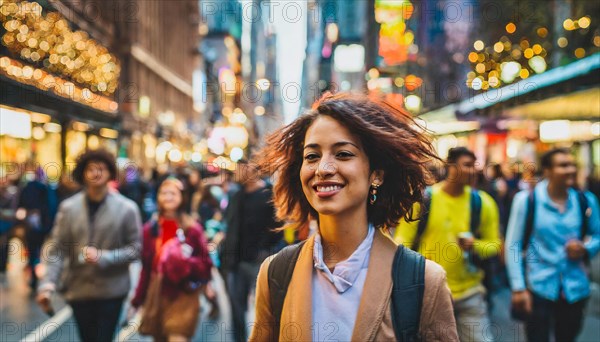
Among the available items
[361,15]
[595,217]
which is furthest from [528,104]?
[361,15]

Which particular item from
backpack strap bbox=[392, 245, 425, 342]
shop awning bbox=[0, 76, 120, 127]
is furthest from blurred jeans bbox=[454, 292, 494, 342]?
shop awning bbox=[0, 76, 120, 127]

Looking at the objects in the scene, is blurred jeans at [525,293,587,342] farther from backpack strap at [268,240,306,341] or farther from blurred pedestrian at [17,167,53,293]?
blurred pedestrian at [17,167,53,293]

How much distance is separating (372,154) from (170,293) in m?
3.60

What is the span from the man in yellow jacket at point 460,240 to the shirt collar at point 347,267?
8.15 ft

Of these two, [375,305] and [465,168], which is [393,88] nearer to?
[465,168]

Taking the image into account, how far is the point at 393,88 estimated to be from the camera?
155 ft

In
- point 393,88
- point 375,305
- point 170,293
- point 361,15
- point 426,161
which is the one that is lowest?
point 170,293

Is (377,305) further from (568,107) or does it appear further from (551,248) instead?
(568,107)

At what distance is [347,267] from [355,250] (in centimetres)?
10

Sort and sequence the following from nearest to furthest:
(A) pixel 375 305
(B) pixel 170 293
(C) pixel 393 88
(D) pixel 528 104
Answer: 1. (A) pixel 375 305
2. (B) pixel 170 293
3. (D) pixel 528 104
4. (C) pixel 393 88

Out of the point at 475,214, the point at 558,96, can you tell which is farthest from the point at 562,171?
the point at 558,96

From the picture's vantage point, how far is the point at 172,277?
549 centimetres

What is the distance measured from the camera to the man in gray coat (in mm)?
5355

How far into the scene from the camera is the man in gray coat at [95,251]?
5.36 meters
